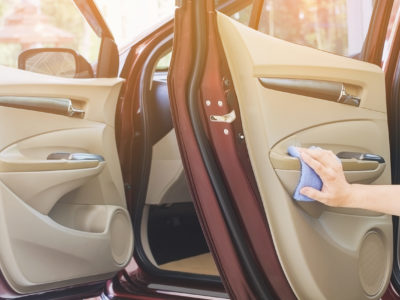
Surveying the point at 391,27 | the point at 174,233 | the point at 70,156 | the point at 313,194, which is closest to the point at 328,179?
the point at 313,194

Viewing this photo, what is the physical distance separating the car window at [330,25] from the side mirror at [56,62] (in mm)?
656

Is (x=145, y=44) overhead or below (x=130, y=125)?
overhead

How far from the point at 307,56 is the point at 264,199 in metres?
0.41

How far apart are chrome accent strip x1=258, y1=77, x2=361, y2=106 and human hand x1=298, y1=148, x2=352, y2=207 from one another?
0.21 m

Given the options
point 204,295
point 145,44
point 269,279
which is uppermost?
point 145,44

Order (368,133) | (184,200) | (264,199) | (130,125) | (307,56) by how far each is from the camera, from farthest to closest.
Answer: (184,200) < (130,125) < (368,133) < (307,56) < (264,199)

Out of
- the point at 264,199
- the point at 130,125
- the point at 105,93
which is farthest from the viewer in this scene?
the point at 130,125

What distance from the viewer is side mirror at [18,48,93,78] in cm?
202

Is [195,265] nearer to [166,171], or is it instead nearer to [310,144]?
[166,171]

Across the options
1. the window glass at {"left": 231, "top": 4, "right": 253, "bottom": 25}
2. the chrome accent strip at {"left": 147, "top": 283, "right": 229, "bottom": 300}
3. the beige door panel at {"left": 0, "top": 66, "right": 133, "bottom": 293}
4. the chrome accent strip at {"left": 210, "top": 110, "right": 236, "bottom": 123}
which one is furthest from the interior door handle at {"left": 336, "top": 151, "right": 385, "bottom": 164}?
the beige door panel at {"left": 0, "top": 66, "right": 133, "bottom": 293}

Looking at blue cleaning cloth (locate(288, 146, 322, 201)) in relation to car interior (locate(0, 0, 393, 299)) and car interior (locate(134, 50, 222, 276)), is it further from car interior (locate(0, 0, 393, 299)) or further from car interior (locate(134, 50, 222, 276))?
car interior (locate(134, 50, 222, 276))

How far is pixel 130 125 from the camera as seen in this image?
7.36ft

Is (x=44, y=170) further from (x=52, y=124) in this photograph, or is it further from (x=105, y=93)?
(x=105, y=93)

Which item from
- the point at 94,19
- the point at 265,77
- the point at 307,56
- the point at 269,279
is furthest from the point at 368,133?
the point at 94,19
